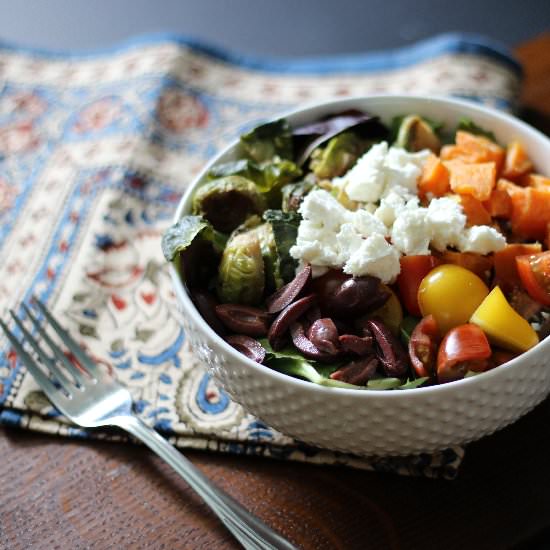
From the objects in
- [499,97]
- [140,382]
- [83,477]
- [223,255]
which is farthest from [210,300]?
[499,97]

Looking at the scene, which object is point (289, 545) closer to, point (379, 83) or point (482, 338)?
point (482, 338)

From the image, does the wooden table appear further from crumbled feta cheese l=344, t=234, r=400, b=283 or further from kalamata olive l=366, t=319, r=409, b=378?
crumbled feta cheese l=344, t=234, r=400, b=283

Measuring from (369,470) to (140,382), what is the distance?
532 millimetres

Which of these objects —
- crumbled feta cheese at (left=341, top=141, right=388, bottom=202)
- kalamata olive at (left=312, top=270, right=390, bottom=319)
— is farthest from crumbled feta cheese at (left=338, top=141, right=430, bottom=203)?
kalamata olive at (left=312, top=270, right=390, bottom=319)

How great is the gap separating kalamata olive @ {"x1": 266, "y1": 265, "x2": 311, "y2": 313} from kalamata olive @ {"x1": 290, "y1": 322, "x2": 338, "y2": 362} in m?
0.05

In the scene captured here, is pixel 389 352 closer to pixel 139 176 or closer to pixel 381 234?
pixel 381 234

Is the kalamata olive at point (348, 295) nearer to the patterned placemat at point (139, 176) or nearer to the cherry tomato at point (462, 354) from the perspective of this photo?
the cherry tomato at point (462, 354)

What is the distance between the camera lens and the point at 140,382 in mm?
1646

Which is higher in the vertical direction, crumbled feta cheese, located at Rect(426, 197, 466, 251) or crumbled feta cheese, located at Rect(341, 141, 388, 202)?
crumbled feta cheese, located at Rect(341, 141, 388, 202)

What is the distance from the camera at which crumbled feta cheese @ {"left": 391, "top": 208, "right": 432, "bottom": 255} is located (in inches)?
55.6

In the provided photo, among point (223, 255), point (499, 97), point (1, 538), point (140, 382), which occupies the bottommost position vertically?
point (1, 538)

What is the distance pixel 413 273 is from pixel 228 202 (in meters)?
0.42

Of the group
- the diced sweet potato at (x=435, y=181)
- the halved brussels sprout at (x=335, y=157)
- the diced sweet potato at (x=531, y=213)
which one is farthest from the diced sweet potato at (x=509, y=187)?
the halved brussels sprout at (x=335, y=157)

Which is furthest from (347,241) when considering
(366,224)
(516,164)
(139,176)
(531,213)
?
(139,176)
